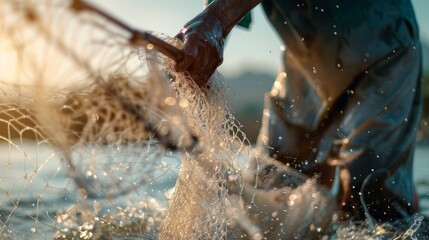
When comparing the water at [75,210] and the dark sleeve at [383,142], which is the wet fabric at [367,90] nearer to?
the dark sleeve at [383,142]

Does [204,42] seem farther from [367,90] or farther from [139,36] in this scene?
[367,90]

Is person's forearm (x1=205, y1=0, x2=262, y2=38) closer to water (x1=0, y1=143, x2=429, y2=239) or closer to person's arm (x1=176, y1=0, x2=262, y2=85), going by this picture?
person's arm (x1=176, y1=0, x2=262, y2=85)

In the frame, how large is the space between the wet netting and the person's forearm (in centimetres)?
23

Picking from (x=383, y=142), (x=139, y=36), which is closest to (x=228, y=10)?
(x=139, y=36)

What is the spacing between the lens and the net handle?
2.07 m

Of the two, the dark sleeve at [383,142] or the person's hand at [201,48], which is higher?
the person's hand at [201,48]

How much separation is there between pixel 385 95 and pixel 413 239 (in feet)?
2.55

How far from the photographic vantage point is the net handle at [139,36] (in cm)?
207

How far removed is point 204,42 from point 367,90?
1.33m

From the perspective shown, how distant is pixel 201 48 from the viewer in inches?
106

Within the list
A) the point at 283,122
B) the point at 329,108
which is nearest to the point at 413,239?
the point at 329,108

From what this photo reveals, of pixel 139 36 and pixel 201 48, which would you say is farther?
pixel 201 48

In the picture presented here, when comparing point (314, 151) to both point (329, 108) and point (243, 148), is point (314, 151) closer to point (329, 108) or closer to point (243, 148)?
point (329, 108)

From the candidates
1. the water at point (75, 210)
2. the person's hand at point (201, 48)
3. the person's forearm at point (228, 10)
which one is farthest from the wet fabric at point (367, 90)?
the person's hand at point (201, 48)
